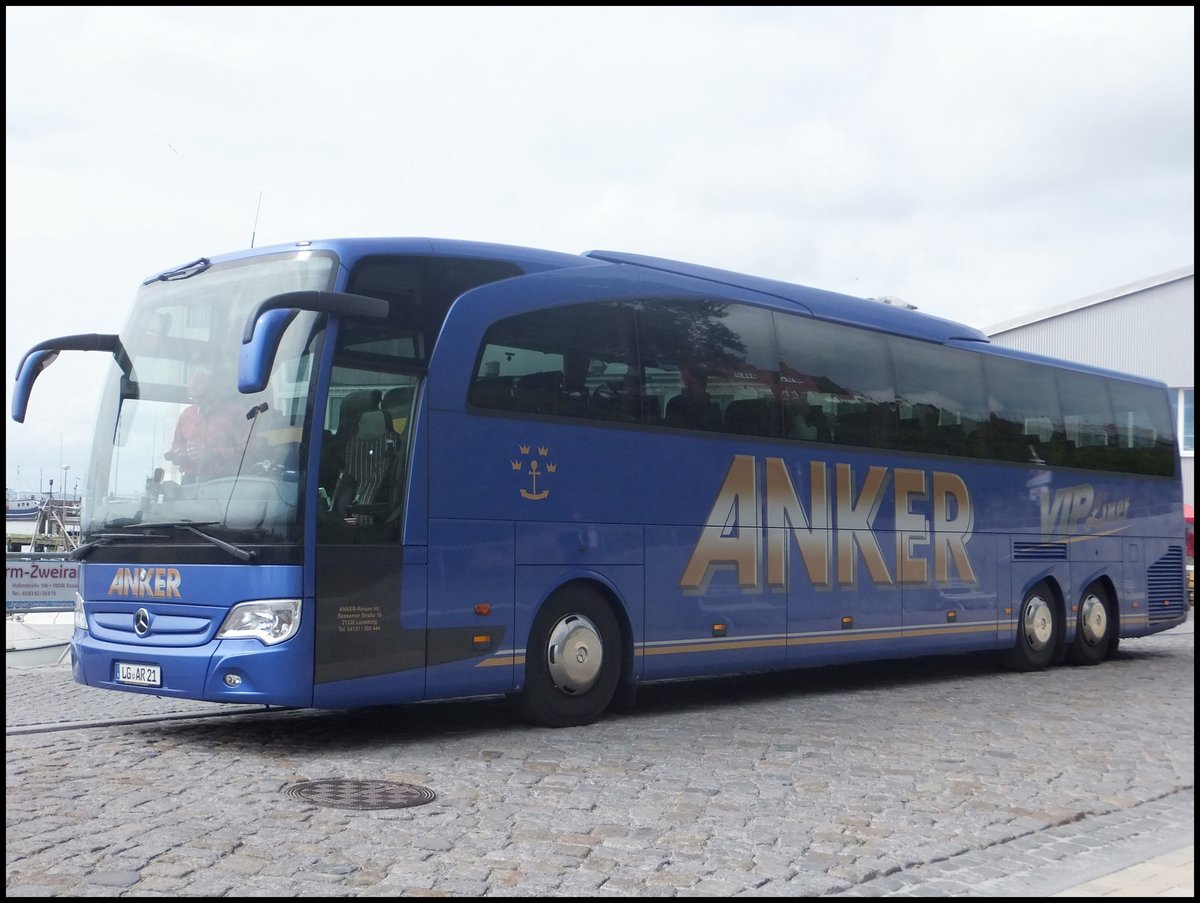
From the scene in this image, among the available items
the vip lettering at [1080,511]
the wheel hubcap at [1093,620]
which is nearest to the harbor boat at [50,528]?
the vip lettering at [1080,511]

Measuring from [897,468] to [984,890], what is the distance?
29.0 ft

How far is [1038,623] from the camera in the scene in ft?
57.1

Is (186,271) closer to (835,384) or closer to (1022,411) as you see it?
(835,384)

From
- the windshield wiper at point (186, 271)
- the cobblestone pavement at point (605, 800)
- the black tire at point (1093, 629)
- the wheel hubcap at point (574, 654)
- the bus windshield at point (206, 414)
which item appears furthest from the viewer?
the black tire at point (1093, 629)

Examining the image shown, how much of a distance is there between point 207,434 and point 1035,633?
36.7 ft

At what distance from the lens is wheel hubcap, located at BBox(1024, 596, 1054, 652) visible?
56.4 ft

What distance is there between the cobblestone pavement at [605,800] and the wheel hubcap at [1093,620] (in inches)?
202

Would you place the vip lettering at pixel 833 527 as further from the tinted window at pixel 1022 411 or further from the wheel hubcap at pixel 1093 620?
the wheel hubcap at pixel 1093 620

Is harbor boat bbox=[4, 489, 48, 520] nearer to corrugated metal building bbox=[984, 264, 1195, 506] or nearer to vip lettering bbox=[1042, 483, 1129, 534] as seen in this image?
vip lettering bbox=[1042, 483, 1129, 534]

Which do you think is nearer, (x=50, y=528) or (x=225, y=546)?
(x=225, y=546)

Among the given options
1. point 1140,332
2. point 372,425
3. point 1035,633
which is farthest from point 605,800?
point 1140,332

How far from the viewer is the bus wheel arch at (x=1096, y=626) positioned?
59.9ft

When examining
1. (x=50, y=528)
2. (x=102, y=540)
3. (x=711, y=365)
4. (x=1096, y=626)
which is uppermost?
(x=711, y=365)

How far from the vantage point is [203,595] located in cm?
942
